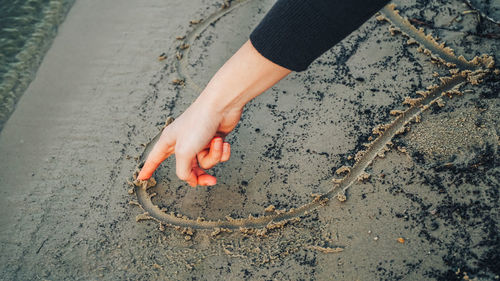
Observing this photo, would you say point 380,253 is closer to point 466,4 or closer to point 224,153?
point 224,153

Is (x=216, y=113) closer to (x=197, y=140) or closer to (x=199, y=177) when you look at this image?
(x=197, y=140)

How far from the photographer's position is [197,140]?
61.1 inches

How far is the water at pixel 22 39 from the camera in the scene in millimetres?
2844

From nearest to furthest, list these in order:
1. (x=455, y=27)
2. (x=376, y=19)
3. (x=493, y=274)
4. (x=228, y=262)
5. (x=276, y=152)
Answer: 1. (x=493, y=274)
2. (x=228, y=262)
3. (x=276, y=152)
4. (x=455, y=27)
5. (x=376, y=19)

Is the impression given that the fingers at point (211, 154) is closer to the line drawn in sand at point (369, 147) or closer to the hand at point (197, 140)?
the hand at point (197, 140)

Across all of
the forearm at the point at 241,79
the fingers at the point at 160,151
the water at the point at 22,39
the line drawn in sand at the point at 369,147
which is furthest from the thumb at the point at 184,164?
the water at the point at 22,39

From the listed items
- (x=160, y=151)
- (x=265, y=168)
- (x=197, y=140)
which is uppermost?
(x=197, y=140)

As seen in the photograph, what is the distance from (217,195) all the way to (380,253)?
86 centimetres

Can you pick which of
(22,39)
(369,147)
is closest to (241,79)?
(369,147)

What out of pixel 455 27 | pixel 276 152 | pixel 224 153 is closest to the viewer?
pixel 224 153

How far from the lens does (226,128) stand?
65.9 inches

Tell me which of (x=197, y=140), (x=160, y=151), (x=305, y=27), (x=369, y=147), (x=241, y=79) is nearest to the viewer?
(x=305, y=27)

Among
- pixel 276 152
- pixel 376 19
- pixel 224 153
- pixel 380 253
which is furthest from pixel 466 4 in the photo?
pixel 224 153

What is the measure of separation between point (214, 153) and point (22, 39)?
251 cm
